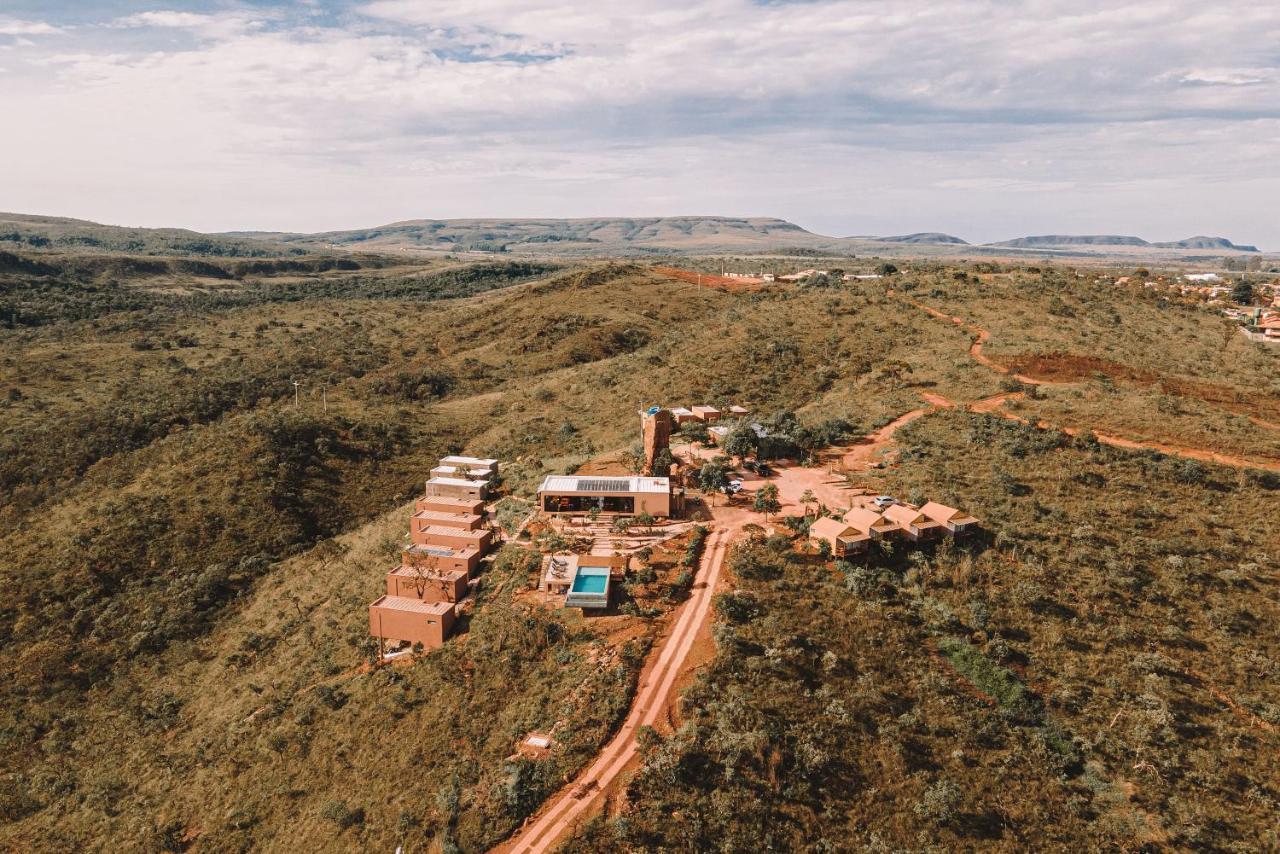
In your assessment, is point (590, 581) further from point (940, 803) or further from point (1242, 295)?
point (1242, 295)

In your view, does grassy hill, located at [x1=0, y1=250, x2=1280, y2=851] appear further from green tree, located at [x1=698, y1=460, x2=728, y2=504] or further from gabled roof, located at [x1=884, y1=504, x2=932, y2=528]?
green tree, located at [x1=698, y1=460, x2=728, y2=504]

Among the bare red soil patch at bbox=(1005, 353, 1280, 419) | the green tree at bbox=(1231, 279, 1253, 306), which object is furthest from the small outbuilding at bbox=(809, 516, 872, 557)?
the green tree at bbox=(1231, 279, 1253, 306)

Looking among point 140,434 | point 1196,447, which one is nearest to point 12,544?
point 140,434

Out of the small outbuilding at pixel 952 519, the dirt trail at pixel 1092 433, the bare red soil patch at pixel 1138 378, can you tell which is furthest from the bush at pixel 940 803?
the bare red soil patch at pixel 1138 378

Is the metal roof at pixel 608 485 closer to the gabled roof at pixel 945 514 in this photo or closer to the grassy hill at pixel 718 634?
the grassy hill at pixel 718 634

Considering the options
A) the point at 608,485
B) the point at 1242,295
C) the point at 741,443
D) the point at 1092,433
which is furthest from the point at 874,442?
the point at 1242,295
